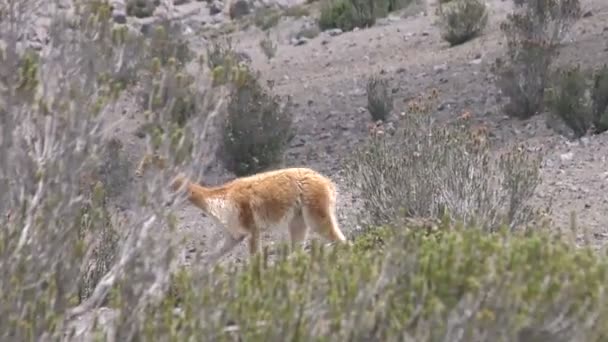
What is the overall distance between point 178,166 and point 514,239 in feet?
4.37

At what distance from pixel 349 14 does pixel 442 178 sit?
63.4 feet

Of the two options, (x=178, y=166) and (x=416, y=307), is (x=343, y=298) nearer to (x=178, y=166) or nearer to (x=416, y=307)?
(x=416, y=307)

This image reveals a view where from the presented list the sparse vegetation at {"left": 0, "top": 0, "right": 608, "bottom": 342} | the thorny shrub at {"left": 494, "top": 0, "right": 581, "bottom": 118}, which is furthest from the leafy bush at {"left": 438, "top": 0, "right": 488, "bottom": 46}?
the sparse vegetation at {"left": 0, "top": 0, "right": 608, "bottom": 342}

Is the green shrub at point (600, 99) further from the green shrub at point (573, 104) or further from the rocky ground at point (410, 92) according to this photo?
the rocky ground at point (410, 92)

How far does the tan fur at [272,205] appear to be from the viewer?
10.4 m

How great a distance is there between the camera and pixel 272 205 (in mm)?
Answer: 10445

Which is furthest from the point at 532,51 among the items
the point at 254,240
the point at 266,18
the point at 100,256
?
the point at 266,18

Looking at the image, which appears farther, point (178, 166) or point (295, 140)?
point (295, 140)

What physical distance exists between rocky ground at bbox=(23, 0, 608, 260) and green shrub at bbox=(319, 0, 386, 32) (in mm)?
571

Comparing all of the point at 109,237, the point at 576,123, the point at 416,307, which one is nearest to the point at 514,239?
the point at 416,307

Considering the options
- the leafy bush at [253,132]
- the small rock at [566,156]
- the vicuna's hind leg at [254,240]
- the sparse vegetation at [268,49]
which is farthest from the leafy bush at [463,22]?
the vicuna's hind leg at [254,240]

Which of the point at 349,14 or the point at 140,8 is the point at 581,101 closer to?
the point at 349,14

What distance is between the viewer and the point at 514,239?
509 centimetres

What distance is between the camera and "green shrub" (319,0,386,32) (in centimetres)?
2873
